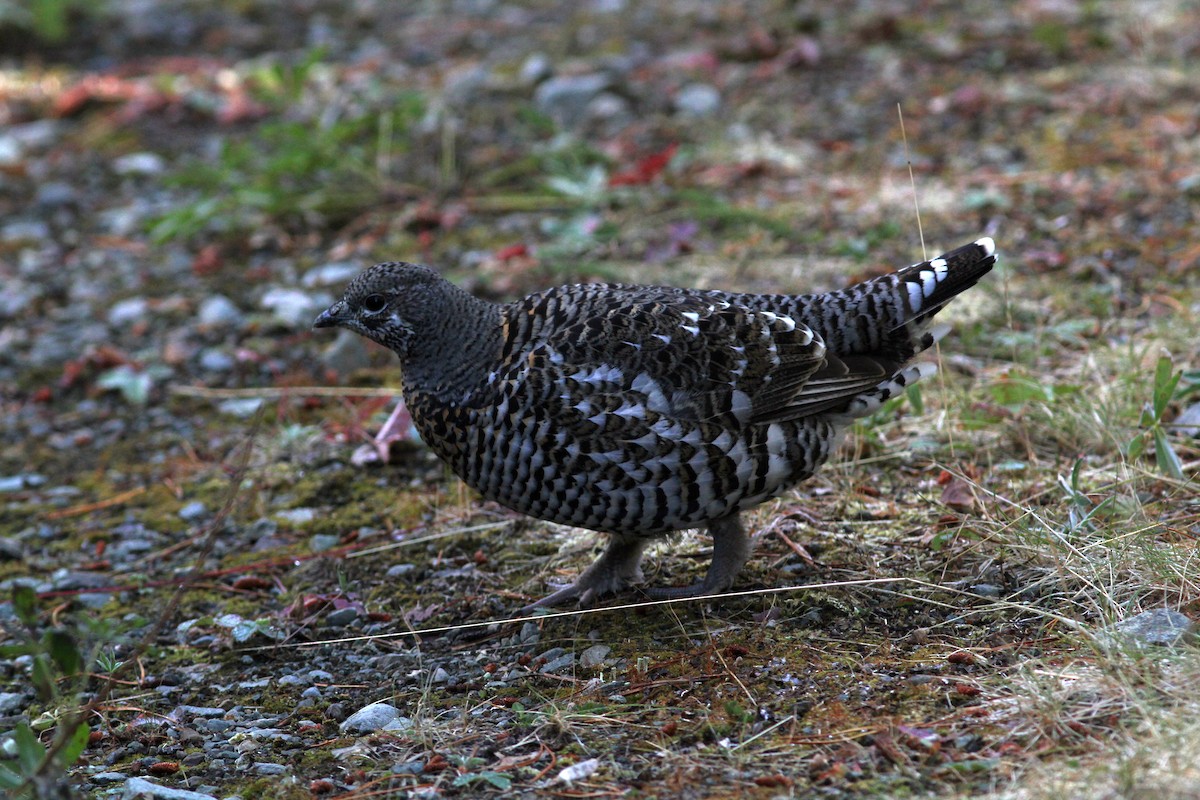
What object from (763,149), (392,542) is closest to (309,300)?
(392,542)

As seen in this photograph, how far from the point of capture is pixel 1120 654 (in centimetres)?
340

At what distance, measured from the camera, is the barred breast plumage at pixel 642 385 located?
4.08m

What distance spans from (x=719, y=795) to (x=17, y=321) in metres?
5.86

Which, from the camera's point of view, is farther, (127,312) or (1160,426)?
(127,312)

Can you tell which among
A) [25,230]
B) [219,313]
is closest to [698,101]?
[219,313]

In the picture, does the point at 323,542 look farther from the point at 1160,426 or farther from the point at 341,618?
the point at 1160,426

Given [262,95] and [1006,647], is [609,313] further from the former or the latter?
[262,95]

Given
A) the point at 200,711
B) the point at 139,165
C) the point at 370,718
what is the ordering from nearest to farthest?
the point at 370,718 → the point at 200,711 → the point at 139,165

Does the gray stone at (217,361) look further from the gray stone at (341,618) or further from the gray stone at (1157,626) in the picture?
the gray stone at (1157,626)

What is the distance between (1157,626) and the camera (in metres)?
3.59

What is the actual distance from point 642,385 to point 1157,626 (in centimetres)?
172

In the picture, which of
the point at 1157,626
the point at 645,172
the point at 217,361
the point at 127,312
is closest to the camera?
the point at 1157,626

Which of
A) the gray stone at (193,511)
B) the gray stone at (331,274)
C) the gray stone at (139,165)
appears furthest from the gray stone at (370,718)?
the gray stone at (139,165)

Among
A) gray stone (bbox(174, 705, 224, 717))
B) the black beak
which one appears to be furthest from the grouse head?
gray stone (bbox(174, 705, 224, 717))
